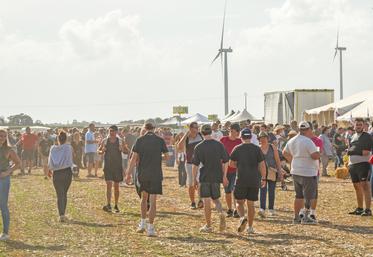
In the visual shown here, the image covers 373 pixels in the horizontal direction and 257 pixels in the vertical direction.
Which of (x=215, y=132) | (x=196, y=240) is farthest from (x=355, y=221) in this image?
(x=215, y=132)

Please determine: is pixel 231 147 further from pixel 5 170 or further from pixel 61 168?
pixel 5 170

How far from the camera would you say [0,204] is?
1243 centimetres

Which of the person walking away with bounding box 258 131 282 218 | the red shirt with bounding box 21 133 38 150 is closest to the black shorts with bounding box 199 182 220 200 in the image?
the person walking away with bounding box 258 131 282 218

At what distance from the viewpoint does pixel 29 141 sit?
105 ft

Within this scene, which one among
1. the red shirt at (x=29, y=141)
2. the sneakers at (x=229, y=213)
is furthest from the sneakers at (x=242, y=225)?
the red shirt at (x=29, y=141)

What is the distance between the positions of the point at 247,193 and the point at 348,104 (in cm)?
2636

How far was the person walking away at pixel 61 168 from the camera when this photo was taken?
15.0 metres

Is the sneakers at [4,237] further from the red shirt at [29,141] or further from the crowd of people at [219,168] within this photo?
the red shirt at [29,141]

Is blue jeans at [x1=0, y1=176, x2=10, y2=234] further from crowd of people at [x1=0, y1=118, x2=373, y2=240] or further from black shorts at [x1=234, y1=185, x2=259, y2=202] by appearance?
black shorts at [x1=234, y1=185, x2=259, y2=202]

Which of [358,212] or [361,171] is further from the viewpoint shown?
[358,212]

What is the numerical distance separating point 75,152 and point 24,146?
2.93 meters

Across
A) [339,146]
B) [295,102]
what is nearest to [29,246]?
[339,146]

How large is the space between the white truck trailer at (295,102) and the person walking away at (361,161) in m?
25.7

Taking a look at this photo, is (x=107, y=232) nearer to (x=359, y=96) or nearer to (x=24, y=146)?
(x=24, y=146)
